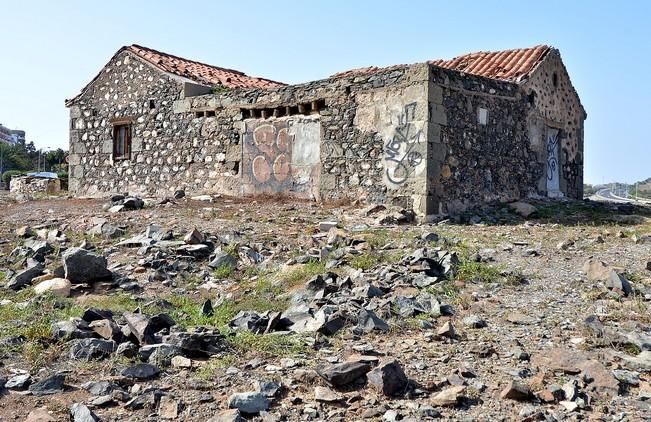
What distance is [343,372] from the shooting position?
371cm

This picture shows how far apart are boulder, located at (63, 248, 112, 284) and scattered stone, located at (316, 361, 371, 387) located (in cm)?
372

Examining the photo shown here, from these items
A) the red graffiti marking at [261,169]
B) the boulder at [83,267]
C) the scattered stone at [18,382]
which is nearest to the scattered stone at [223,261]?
the boulder at [83,267]

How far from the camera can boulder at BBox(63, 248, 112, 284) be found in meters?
6.49

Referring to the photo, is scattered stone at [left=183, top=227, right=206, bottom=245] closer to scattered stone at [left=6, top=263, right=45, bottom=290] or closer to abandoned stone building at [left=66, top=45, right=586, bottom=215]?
scattered stone at [left=6, top=263, right=45, bottom=290]

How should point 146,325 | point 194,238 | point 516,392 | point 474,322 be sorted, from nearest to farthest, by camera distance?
point 516,392
point 146,325
point 474,322
point 194,238

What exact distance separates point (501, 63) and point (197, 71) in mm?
7292

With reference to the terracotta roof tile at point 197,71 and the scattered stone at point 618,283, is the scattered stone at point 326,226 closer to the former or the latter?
the scattered stone at point 618,283

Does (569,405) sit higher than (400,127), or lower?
lower

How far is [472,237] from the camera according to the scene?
322 inches

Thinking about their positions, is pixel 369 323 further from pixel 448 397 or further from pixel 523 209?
pixel 523 209

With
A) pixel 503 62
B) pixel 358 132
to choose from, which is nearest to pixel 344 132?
pixel 358 132

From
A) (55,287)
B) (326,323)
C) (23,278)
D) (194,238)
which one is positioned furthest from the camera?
(194,238)

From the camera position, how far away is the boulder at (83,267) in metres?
6.49

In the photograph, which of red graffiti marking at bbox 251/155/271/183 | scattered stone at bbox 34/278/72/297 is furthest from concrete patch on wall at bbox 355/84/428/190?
scattered stone at bbox 34/278/72/297
